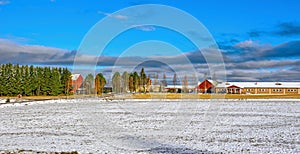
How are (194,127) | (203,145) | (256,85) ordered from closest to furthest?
(203,145)
(194,127)
(256,85)

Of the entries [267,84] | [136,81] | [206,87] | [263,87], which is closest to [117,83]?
[136,81]

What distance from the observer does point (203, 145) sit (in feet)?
48.2

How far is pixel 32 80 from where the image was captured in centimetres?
9019

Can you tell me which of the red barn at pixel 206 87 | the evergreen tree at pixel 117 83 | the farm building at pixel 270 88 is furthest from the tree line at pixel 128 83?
the farm building at pixel 270 88

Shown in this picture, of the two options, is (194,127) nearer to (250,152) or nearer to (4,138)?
(250,152)

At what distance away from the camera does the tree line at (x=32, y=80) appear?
87.0m

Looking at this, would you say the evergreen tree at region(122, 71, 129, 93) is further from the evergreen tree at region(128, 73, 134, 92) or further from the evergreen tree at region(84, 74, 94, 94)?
the evergreen tree at region(84, 74, 94, 94)

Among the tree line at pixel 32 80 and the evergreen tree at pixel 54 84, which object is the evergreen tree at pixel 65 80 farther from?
the evergreen tree at pixel 54 84

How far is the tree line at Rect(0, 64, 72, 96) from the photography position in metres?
87.0

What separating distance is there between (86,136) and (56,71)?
80.8 metres

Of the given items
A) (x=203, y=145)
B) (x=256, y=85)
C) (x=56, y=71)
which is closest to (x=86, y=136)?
(x=203, y=145)

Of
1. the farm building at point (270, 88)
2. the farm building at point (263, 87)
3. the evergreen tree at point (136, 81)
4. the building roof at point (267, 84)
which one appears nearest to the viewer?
the evergreen tree at point (136, 81)

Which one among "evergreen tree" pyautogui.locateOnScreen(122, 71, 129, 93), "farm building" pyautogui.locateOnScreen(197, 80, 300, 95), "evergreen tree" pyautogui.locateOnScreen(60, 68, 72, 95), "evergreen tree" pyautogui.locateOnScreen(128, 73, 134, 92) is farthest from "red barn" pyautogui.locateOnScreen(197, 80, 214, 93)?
"evergreen tree" pyautogui.locateOnScreen(60, 68, 72, 95)

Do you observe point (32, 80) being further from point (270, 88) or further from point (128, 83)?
point (270, 88)
